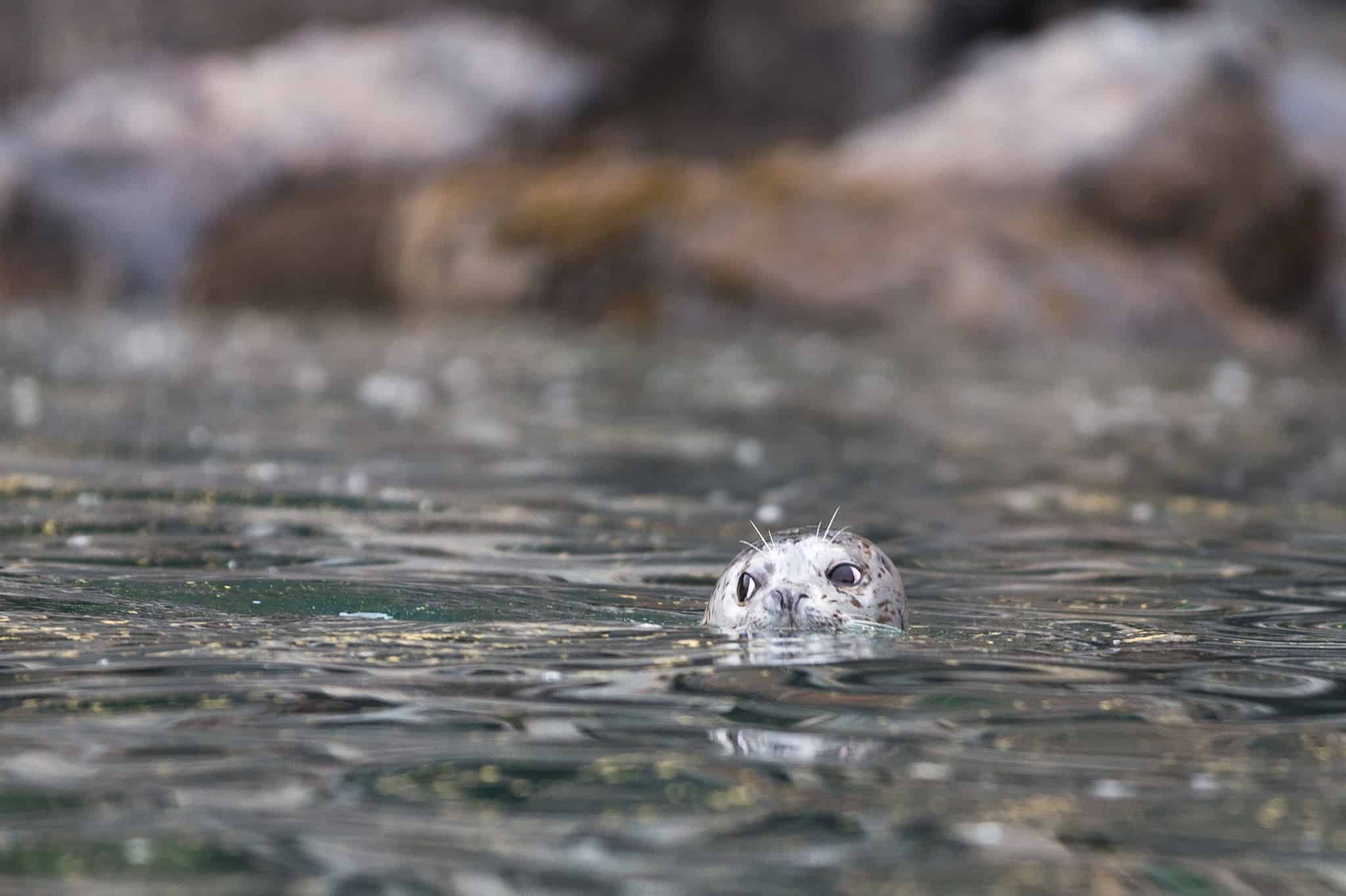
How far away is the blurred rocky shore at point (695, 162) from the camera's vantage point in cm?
1684

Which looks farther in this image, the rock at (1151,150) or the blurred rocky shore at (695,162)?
the rock at (1151,150)

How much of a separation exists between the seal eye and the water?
0.16 metres

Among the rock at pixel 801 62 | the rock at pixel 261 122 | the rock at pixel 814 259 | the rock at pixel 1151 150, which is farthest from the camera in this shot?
the rock at pixel 261 122

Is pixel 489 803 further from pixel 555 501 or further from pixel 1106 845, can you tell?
pixel 555 501

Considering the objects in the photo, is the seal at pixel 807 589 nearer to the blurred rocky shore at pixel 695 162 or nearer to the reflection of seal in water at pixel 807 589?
the reflection of seal in water at pixel 807 589

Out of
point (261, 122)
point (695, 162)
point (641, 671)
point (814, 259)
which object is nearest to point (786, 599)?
point (641, 671)

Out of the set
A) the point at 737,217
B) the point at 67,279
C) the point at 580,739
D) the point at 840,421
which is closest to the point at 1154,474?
the point at 840,421

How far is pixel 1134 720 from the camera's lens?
314cm

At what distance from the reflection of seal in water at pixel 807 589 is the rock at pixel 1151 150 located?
45.2 ft

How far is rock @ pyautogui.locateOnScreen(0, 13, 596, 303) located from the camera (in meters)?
22.7

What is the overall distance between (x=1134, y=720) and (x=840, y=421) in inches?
243

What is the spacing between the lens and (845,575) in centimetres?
386

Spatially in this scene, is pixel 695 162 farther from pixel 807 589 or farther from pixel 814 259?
pixel 807 589

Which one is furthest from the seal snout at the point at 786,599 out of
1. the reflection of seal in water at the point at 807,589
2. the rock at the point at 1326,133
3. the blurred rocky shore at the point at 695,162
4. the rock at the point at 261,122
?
the rock at the point at 261,122
